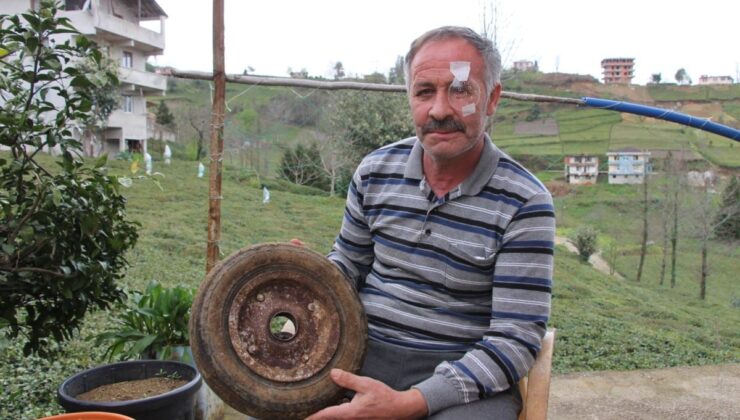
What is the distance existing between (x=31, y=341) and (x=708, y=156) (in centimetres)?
2411

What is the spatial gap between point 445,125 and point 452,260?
17.3 inches

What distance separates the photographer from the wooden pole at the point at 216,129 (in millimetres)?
3826

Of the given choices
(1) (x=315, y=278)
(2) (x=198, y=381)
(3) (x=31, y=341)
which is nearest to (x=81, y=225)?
(3) (x=31, y=341)

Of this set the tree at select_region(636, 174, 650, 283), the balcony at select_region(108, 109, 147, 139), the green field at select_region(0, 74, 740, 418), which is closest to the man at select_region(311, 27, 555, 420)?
the green field at select_region(0, 74, 740, 418)

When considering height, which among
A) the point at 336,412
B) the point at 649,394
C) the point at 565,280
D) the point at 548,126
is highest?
the point at 548,126

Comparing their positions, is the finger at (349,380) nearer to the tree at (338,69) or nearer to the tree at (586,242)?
the tree at (586,242)

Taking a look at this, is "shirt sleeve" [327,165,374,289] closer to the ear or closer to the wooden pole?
the ear

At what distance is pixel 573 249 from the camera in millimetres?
18234

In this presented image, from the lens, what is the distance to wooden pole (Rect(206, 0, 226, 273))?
3.83 m

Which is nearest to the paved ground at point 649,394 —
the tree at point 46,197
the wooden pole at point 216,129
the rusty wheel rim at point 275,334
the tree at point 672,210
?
the wooden pole at point 216,129

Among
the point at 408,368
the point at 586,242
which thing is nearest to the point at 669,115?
the point at 408,368

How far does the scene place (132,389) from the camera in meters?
2.75

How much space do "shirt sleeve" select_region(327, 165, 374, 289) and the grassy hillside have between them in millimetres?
1151

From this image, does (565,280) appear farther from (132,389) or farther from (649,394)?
(132,389)
